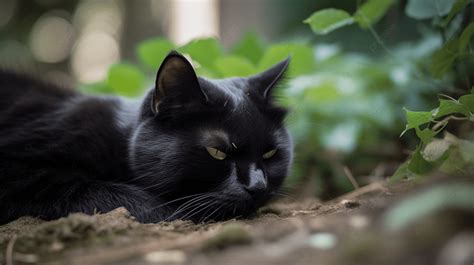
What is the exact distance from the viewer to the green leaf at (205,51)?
2959mm

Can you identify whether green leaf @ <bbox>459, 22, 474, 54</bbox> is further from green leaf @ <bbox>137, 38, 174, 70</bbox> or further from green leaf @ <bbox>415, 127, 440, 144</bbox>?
green leaf @ <bbox>137, 38, 174, 70</bbox>

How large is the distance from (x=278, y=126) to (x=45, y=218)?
3.76 feet

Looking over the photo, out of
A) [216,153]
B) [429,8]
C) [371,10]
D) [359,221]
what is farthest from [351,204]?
[371,10]

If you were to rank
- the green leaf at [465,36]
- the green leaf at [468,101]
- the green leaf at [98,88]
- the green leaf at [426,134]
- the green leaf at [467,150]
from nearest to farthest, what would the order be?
the green leaf at [467,150] → the green leaf at [468,101] → the green leaf at [426,134] → the green leaf at [465,36] → the green leaf at [98,88]

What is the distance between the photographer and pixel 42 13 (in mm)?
10055

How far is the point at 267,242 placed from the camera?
1.24m

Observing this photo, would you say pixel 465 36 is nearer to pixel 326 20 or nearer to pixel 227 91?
pixel 326 20

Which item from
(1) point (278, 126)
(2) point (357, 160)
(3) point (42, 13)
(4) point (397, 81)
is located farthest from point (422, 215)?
(3) point (42, 13)

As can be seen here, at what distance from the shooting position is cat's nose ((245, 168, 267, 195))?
6.62 ft

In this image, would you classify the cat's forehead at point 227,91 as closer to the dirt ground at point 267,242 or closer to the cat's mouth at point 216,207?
the cat's mouth at point 216,207

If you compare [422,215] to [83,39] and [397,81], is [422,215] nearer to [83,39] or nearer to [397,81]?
[397,81]

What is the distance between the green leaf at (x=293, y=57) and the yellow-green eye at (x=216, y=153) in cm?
101

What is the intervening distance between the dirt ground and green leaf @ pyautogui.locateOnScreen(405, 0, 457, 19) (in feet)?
3.00

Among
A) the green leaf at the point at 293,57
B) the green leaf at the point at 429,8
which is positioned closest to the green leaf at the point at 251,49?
the green leaf at the point at 293,57
